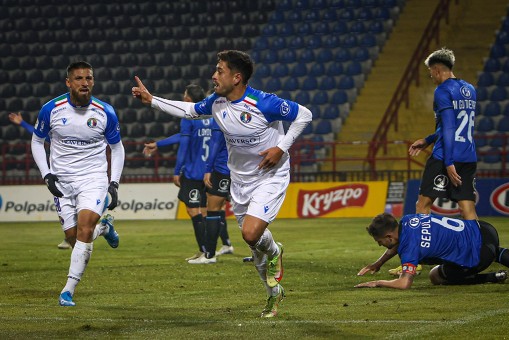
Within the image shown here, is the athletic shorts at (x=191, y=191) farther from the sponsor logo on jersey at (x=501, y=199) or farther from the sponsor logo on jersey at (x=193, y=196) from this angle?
the sponsor logo on jersey at (x=501, y=199)

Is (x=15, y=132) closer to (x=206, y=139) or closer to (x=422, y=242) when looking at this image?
(x=206, y=139)

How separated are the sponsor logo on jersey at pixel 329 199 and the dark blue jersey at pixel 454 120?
500 inches

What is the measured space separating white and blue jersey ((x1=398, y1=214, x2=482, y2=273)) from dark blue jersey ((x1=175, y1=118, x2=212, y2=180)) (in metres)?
4.51

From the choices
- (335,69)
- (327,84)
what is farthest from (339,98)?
(335,69)

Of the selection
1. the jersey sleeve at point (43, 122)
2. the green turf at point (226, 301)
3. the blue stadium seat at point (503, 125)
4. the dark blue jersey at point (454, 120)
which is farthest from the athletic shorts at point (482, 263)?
the blue stadium seat at point (503, 125)

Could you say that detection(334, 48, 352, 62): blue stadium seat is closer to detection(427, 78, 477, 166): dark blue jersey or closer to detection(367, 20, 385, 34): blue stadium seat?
detection(367, 20, 385, 34): blue stadium seat

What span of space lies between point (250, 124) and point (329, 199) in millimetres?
15389

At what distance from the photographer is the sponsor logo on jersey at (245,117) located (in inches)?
315

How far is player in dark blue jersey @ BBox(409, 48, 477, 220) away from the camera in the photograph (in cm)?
1008

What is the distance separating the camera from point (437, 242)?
30.1ft

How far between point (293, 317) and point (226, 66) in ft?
6.74

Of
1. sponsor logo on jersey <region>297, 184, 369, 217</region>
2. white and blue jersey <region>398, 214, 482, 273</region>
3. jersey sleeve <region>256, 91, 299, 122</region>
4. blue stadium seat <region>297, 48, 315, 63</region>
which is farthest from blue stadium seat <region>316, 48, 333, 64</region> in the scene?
jersey sleeve <region>256, 91, 299, 122</region>

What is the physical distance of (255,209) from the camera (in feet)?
→ 25.9

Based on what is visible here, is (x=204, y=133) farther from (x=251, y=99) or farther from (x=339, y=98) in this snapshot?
(x=339, y=98)
